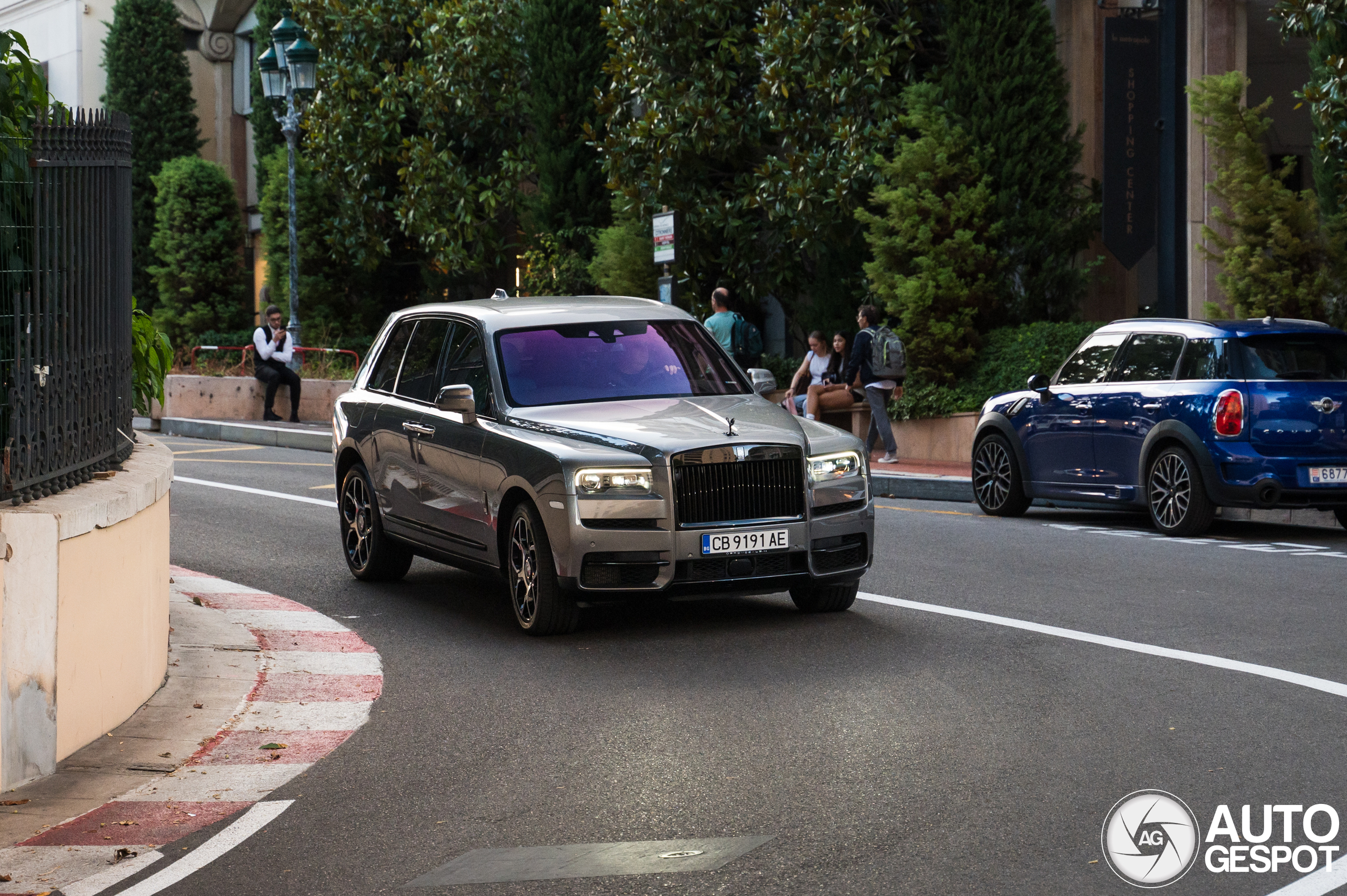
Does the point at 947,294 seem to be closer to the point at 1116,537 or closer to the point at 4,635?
the point at 1116,537

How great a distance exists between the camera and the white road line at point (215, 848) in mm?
5242

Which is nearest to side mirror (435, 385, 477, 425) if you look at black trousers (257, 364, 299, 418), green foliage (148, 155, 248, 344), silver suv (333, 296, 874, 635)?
silver suv (333, 296, 874, 635)

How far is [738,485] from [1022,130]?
1326 centimetres

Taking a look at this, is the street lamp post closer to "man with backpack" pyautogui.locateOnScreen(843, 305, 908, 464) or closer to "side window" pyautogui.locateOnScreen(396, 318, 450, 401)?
"man with backpack" pyautogui.locateOnScreen(843, 305, 908, 464)

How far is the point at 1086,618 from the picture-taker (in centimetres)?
961

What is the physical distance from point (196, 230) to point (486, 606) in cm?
3192

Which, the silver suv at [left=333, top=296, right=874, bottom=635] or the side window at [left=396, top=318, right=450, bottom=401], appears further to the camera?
the side window at [left=396, top=318, right=450, bottom=401]

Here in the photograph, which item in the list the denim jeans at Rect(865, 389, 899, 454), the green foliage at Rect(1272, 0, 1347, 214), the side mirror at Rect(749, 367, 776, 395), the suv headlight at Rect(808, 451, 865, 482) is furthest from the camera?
the denim jeans at Rect(865, 389, 899, 454)

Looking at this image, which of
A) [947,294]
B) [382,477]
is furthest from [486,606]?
[947,294]

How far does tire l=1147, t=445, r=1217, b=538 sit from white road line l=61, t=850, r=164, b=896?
9.84m

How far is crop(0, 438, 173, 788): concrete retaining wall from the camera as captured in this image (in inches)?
247

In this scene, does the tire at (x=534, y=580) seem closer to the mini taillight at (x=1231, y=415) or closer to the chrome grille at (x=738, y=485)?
the chrome grille at (x=738, y=485)

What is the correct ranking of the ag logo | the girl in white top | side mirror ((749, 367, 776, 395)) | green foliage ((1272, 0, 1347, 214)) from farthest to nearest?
the girl in white top
green foliage ((1272, 0, 1347, 214))
side mirror ((749, 367, 776, 395))
the ag logo

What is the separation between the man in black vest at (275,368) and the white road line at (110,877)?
76.5 ft
